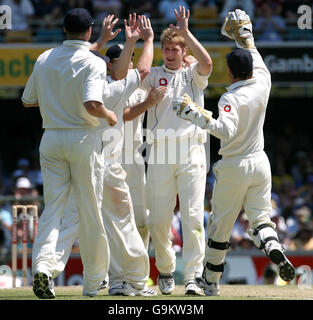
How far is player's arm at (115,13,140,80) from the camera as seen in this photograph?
25.8 feet

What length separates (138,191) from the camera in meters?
8.64

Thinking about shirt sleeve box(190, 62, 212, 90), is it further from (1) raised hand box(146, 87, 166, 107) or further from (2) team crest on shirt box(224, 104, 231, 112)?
(2) team crest on shirt box(224, 104, 231, 112)

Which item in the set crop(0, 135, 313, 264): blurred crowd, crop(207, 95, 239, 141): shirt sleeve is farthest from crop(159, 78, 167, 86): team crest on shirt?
crop(0, 135, 313, 264): blurred crowd

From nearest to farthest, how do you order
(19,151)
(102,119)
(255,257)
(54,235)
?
(54,235), (102,119), (255,257), (19,151)

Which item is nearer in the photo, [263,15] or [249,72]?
[249,72]

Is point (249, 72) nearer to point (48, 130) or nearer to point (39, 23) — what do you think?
point (48, 130)

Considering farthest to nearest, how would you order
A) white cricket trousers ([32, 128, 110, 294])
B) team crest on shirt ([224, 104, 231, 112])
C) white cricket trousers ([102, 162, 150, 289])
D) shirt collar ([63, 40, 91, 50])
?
1. white cricket trousers ([102, 162, 150, 289])
2. team crest on shirt ([224, 104, 231, 112])
3. shirt collar ([63, 40, 91, 50])
4. white cricket trousers ([32, 128, 110, 294])

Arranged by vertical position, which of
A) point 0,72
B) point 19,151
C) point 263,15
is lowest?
point 19,151

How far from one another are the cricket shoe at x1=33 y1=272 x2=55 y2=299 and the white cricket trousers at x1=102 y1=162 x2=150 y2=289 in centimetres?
102

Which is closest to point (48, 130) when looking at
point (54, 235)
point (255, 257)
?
point (54, 235)

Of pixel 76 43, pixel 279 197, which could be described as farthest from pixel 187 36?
pixel 279 197

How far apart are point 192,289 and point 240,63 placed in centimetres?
208
